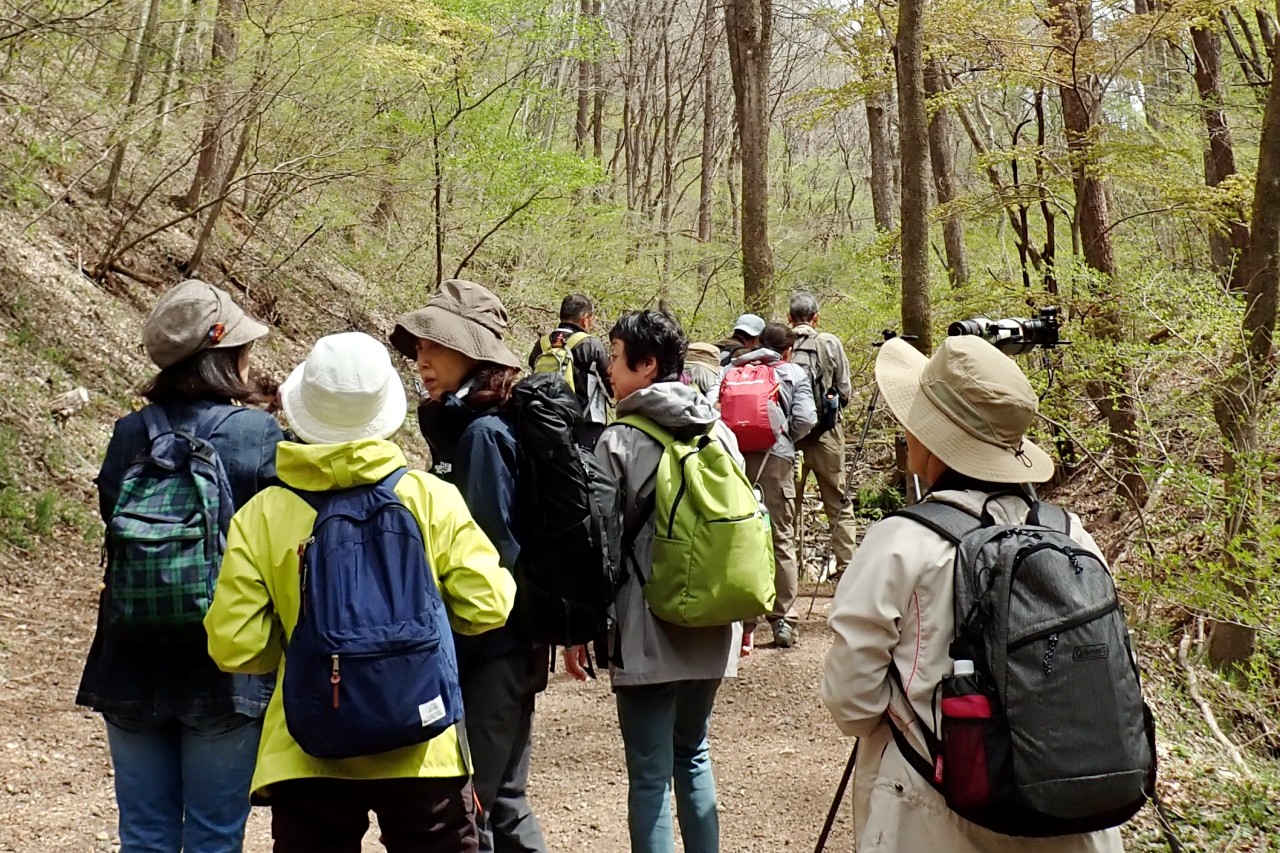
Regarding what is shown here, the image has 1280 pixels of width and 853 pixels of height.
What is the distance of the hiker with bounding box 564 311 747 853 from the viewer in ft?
10.7

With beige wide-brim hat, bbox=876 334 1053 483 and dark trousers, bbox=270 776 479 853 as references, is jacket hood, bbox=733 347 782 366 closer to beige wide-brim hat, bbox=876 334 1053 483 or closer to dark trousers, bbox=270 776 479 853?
beige wide-brim hat, bbox=876 334 1053 483

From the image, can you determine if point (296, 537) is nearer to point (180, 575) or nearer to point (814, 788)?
point (180, 575)

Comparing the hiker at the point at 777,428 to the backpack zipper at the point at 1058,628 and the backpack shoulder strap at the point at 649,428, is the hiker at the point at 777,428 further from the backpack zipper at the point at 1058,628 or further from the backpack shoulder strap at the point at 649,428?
the backpack zipper at the point at 1058,628

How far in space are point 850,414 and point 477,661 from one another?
414 inches

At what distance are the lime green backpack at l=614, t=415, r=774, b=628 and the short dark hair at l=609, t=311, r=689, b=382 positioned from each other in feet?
1.14

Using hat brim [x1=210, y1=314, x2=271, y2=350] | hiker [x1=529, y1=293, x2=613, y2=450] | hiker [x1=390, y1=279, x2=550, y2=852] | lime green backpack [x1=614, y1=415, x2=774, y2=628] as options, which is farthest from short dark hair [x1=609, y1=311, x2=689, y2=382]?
hiker [x1=529, y1=293, x2=613, y2=450]

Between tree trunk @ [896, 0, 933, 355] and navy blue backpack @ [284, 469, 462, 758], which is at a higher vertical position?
tree trunk @ [896, 0, 933, 355]

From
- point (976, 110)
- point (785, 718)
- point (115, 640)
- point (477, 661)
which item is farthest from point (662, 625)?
point (976, 110)

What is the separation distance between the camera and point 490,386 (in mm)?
3078

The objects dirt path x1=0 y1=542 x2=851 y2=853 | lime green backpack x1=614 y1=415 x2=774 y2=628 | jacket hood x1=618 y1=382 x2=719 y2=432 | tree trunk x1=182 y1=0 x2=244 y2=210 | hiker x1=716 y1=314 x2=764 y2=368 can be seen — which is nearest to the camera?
lime green backpack x1=614 y1=415 x2=774 y2=628

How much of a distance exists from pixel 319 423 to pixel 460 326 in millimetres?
745

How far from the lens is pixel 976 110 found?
1554 centimetres

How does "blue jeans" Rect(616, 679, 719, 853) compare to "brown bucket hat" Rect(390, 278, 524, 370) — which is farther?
"blue jeans" Rect(616, 679, 719, 853)

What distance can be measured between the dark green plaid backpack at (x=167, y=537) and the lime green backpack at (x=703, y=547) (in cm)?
120
